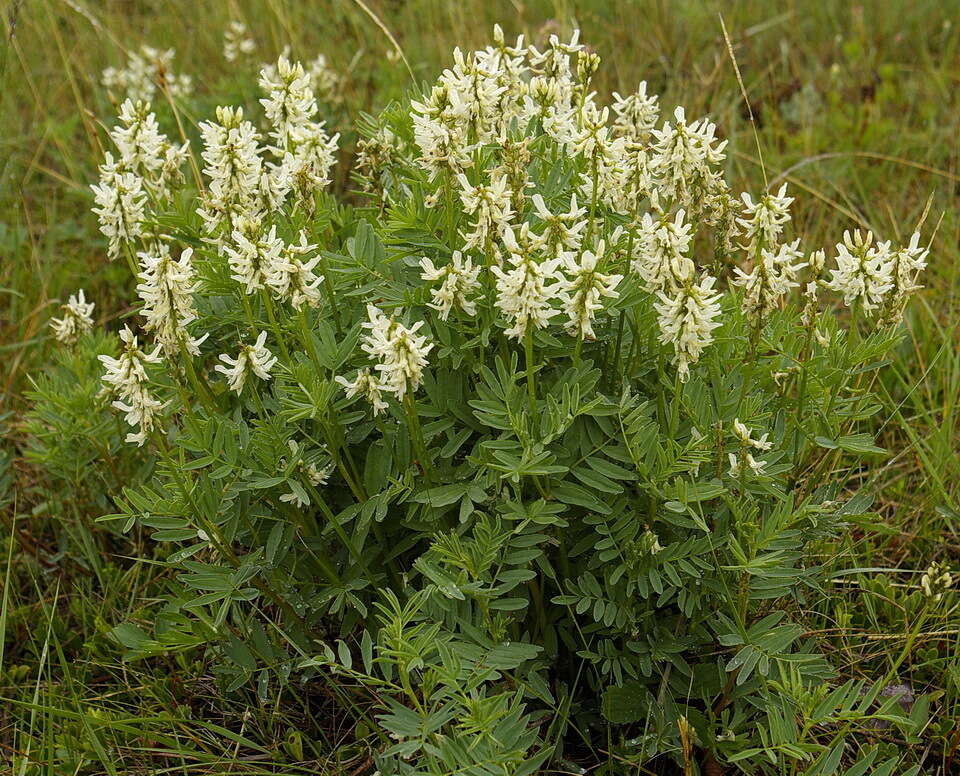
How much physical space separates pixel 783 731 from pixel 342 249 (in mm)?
1746

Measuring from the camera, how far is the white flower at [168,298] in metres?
2.37

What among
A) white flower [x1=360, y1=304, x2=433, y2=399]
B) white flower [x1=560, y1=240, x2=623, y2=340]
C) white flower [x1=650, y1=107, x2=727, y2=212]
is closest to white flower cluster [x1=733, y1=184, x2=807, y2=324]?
white flower [x1=650, y1=107, x2=727, y2=212]

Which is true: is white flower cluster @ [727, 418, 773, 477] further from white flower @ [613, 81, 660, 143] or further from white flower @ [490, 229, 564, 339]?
white flower @ [613, 81, 660, 143]

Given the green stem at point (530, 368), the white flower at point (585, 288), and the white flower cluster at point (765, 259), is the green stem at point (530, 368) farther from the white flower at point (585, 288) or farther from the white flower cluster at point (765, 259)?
the white flower cluster at point (765, 259)

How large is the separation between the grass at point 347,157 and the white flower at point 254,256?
118 cm

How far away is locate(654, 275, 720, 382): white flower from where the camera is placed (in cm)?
224

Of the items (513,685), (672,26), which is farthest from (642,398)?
(672,26)

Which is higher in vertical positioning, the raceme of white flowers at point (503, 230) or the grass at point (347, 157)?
the raceme of white flowers at point (503, 230)

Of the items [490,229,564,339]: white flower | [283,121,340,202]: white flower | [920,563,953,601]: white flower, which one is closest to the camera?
[490,229,564,339]: white flower

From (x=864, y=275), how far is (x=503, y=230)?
2.88 ft

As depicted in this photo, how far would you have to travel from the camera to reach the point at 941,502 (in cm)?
341

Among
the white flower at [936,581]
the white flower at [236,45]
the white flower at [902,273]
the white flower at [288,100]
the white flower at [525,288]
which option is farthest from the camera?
the white flower at [236,45]

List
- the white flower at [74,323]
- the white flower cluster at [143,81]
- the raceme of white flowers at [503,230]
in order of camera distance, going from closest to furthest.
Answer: the raceme of white flowers at [503,230]
the white flower at [74,323]
the white flower cluster at [143,81]

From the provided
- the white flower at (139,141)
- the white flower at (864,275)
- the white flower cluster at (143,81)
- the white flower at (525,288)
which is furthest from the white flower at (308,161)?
the white flower cluster at (143,81)
